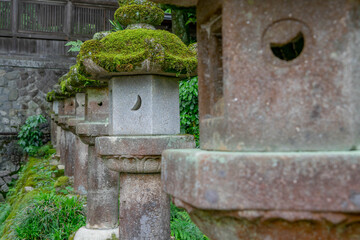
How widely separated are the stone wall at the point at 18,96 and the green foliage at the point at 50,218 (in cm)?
756

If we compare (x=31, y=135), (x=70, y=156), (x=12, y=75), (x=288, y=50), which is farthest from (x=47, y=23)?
(x=288, y=50)

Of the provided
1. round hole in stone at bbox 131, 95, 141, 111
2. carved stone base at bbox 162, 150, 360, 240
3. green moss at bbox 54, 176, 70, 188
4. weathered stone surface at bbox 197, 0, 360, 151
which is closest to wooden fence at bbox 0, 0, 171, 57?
green moss at bbox 54, 176, 70, 188

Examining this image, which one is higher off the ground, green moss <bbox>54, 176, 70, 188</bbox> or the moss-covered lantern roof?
the moss-covered lantern roof

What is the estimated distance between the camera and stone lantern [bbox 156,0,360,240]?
4.19ft

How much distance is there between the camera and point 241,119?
4.73 feet

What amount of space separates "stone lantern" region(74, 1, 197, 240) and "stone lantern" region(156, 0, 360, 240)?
A: 4.79 feet

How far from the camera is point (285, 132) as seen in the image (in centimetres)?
140

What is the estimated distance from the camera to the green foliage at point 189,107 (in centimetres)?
654

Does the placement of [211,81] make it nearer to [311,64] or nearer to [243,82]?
[243,82]

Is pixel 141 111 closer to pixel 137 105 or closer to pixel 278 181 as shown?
pixel 137 105

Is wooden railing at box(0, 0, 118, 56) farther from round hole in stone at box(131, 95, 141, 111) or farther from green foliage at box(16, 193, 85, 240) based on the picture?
round hole in stone at box(131, 95, 141, 111)

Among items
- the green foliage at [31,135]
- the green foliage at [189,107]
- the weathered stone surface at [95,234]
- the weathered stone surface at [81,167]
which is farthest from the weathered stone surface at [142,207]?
the green foliage at [31,135]

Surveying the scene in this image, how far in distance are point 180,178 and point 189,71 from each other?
156cm

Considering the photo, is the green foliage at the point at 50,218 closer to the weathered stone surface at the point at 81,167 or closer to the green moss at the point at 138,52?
the weathered stone surface at the point at 81,167
